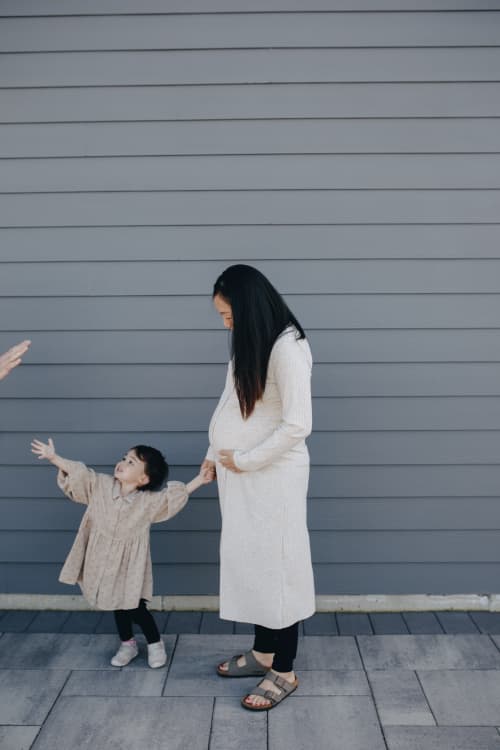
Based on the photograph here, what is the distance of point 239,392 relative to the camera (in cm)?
261

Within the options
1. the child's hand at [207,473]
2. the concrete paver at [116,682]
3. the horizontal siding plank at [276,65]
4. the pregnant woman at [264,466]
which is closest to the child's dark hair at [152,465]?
the child's hand at [207,473]

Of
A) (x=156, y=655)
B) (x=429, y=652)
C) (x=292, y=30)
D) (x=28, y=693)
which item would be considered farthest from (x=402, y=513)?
(x=292, y=30)

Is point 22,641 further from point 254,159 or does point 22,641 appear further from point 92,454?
point 254,159

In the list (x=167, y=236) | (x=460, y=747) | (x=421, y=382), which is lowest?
(x=460, y=747)

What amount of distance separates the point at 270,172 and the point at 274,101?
312 millimetres

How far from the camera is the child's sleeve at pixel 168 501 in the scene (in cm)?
297

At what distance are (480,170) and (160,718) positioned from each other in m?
2.68

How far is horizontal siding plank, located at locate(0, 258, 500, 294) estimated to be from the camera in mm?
3297

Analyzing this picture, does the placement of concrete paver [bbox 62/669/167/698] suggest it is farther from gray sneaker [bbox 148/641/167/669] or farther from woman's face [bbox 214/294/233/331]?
woman's face [bbox 214/294/233/331]

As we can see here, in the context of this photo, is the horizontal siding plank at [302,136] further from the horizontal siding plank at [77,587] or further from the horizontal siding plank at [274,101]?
the horizontal siding plank at [77,587]

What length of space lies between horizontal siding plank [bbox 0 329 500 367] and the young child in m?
0.57

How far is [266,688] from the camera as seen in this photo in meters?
2.74

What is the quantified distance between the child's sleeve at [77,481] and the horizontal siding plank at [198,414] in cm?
47

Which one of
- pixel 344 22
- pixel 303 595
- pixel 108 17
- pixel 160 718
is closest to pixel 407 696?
pixel 303 595
